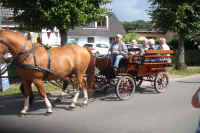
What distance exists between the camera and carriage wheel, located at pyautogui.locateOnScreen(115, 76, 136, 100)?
23.9 feet

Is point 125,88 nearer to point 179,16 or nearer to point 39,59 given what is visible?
point 39,59

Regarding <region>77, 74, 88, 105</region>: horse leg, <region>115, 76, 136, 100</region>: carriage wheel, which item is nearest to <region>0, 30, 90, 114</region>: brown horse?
<region>77, 74, 88, 105</region>: horse leg

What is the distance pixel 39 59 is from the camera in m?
5.73

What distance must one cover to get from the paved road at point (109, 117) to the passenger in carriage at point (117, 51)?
1.25 m

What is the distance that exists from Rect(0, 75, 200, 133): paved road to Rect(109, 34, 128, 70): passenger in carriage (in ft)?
4.09

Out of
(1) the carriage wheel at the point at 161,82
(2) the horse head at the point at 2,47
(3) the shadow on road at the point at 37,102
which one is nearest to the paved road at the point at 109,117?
(3) the shadow on road at the point at 37,102

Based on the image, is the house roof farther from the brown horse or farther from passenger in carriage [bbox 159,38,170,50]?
the brown horse

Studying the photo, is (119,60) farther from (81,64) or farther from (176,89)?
(176,89)

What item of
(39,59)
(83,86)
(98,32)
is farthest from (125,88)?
(98,32)

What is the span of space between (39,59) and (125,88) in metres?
2.99

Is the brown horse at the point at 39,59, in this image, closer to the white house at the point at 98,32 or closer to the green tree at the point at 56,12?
the green tree at the point at 56,12

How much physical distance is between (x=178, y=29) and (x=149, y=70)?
6501mm

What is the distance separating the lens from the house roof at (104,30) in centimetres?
3778

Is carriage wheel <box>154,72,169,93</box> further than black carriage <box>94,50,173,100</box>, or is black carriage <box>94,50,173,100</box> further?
carriage wheel <box>154,72,169,93</box>
